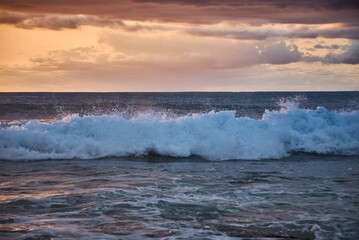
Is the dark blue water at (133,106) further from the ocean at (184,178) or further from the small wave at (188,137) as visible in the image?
the ocean at (184,178)

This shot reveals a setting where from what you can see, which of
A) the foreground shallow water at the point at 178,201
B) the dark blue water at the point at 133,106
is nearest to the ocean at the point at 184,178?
the foreground shallow water at the point at 178,201

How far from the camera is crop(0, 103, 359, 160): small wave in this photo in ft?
45.6

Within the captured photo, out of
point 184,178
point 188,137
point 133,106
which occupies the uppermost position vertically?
point 133,106

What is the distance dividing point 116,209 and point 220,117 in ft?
33.6

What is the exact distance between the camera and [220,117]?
54.2 feet

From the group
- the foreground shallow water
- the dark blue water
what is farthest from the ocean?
the dark blue water

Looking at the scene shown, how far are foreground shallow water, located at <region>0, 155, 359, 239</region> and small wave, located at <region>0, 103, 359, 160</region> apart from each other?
200 cm

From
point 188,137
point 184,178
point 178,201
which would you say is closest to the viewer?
point 178,201

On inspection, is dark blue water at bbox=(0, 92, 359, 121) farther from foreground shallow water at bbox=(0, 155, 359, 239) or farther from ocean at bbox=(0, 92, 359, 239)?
foreground shallow water at bbox=(0, 155, 359, 239)

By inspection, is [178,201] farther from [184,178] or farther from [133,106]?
[133,106]

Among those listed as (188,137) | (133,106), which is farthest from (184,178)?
(133,106)

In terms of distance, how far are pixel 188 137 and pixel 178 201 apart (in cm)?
781

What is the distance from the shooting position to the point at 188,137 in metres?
15.2

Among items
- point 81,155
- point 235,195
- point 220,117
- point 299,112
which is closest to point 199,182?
point 235,195
